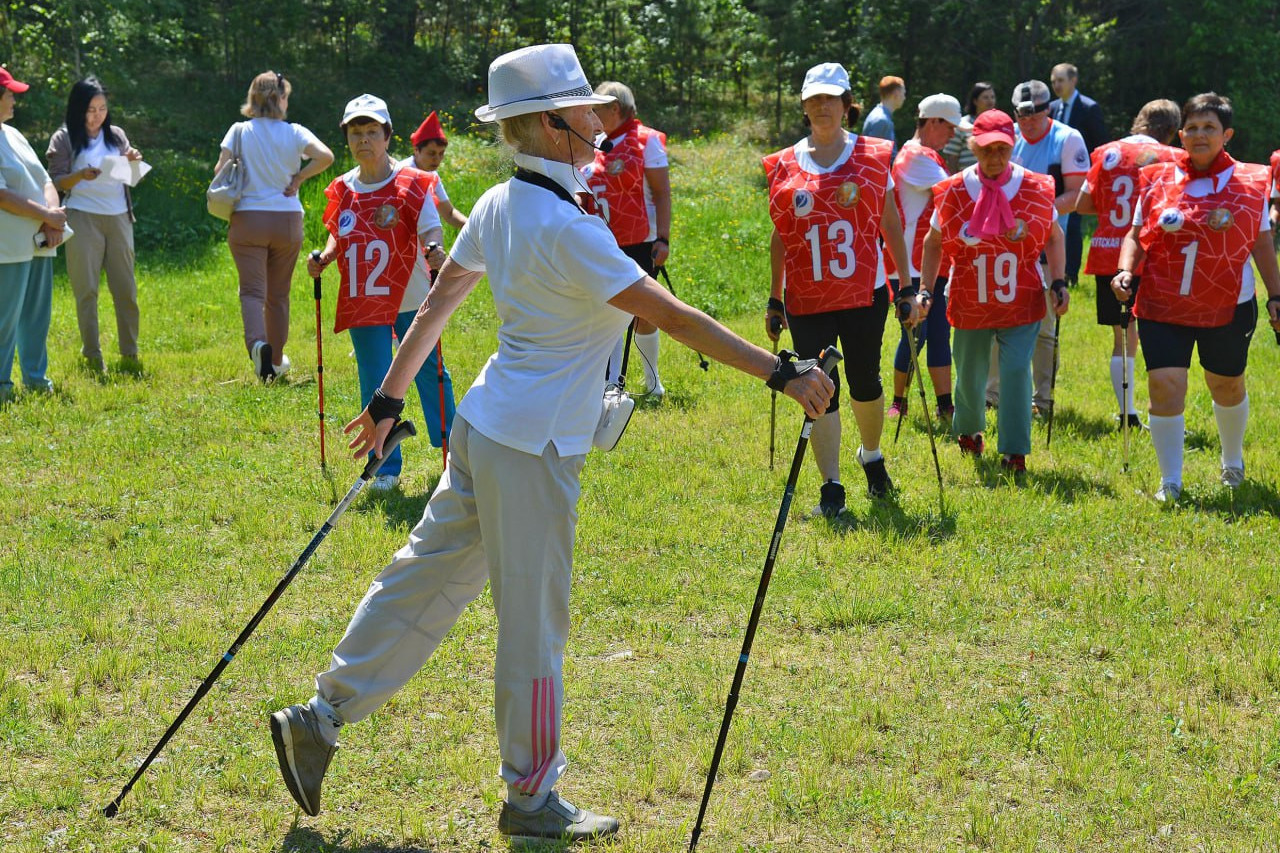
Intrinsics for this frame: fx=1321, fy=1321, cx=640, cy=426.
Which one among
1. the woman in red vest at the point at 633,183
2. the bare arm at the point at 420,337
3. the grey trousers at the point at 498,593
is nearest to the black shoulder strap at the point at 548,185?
the bare arm at the point at 420,337

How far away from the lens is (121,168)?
1055 cm

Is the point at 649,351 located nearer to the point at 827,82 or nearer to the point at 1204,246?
the point at 827,82

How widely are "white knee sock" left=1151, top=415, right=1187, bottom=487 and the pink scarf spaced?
142 centimetres

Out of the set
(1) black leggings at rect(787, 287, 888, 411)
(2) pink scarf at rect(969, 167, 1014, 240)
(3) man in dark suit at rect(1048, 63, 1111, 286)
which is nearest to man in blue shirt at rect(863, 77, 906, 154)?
(3) man in dark suit at rect(1048, 63, 1111, 286)

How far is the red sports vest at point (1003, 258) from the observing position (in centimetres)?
787

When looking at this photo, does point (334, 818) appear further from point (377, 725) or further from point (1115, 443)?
point (1115, 443)

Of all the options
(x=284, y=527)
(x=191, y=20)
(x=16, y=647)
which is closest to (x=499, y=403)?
(x=16, y=647)

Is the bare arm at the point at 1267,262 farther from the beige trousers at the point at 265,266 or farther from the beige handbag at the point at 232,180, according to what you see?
the beige handbag at the point at 232,180

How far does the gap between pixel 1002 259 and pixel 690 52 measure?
19.9m

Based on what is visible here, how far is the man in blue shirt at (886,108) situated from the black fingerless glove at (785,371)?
8.56 metres

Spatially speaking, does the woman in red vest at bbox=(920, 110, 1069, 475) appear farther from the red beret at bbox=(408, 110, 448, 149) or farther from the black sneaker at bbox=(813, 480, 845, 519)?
the red beret at bbox=(408, 110, 448, 149)

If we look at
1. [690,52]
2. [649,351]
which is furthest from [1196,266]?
[690,52]

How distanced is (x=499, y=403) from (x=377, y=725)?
1.62 metres

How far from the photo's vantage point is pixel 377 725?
193 inches
